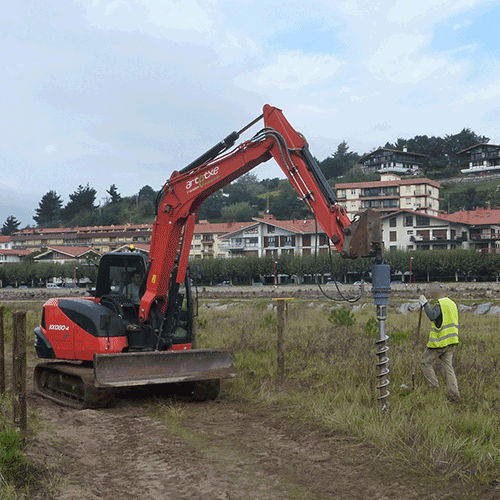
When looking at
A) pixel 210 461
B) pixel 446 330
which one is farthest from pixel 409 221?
pixel 210 461

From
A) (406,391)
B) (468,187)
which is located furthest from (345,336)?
(468,187)

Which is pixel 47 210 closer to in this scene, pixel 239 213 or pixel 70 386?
pixel 239 213

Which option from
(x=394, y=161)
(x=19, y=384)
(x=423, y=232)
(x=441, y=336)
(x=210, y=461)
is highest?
(x=394, y=161)

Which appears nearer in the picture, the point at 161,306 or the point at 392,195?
the point at 161,306

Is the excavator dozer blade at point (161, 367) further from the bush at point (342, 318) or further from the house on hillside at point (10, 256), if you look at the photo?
the house on hillside at point (10, 256)

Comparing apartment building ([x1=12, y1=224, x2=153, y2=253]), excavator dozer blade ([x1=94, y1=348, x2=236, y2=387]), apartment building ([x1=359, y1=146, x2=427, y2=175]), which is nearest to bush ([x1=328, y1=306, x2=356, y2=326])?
excavator dozer blade ([x1=94, y1=348, x2=236, y2=387])

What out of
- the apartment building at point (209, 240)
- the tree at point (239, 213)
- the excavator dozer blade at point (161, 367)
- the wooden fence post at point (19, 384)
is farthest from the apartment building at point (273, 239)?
the wooden fence post at point (19, 384)

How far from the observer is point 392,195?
11775 centimetres

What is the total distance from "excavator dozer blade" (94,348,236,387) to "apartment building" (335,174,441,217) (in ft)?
349

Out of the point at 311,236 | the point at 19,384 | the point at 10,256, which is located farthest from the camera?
the point at 10,256

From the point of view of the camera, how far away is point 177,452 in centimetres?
692

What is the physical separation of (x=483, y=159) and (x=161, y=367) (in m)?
162

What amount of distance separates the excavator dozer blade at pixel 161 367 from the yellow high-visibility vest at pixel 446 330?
3455 millimetres

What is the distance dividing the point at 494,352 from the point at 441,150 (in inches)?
6829
